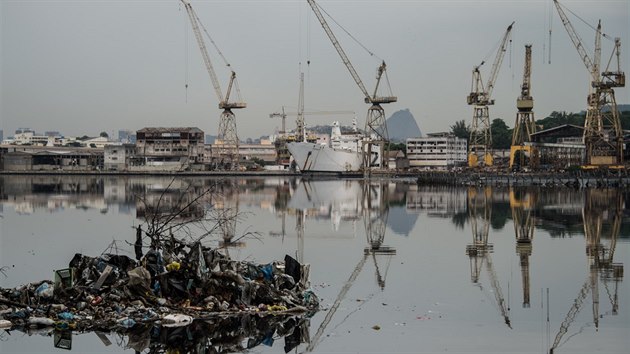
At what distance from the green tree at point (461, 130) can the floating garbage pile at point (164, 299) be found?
139m

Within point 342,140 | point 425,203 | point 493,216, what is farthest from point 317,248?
point 342,140

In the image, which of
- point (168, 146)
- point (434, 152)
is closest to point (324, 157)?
point (168, 146)

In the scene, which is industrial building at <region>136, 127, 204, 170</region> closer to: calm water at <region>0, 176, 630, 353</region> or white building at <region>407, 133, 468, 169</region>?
white building at <region>407, 133, 468, 169</region>

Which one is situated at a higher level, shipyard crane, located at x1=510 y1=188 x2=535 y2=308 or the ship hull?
the ship hull

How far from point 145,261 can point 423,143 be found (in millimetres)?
117985

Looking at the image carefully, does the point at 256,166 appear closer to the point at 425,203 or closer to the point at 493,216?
the point at 425,203

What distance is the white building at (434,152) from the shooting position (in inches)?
5022

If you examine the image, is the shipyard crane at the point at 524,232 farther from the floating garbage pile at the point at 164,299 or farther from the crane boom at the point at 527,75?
the crane boom at the point at 527,75

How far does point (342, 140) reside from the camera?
121 m

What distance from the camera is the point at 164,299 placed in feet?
40.6

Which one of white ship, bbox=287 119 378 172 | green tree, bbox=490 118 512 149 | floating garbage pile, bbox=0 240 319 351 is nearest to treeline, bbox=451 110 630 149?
green tree, bbox=490 118 512 149

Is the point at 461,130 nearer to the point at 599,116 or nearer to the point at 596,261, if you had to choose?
the point at 599,116

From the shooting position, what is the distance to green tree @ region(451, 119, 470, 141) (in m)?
153

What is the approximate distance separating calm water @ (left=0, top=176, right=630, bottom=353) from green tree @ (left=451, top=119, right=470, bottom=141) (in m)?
117
